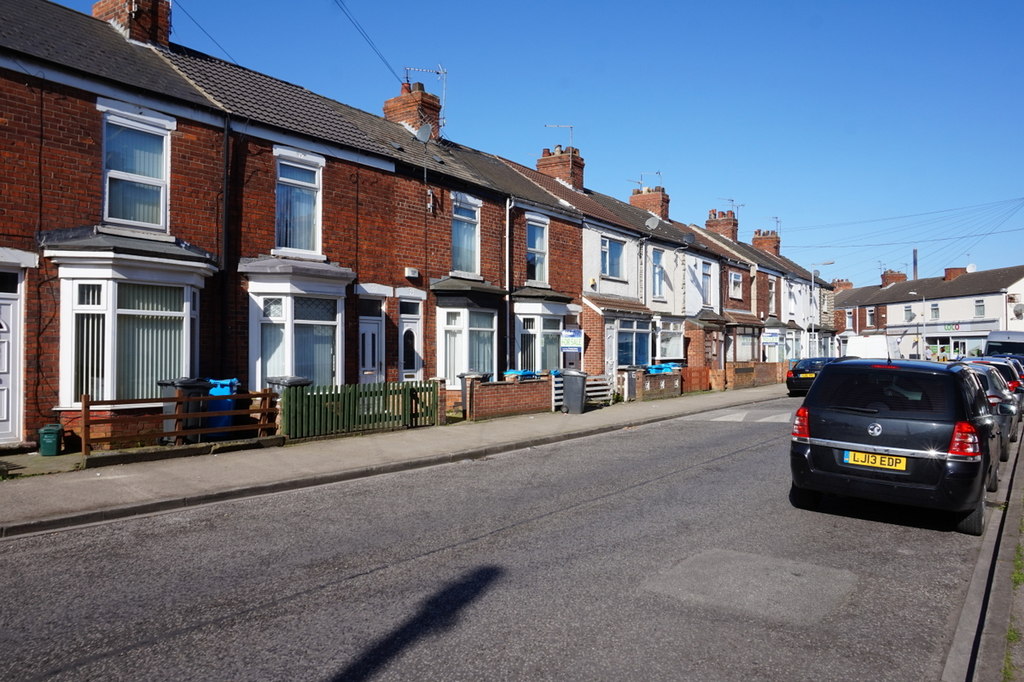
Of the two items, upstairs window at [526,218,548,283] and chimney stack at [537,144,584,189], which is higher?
chimney stack at [537,144,584,189]

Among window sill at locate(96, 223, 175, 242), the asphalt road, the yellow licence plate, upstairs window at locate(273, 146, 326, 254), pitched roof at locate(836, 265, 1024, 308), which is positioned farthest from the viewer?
pitched roof at locate(836, 265, 1024, 308)

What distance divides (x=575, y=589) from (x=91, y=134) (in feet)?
35.8

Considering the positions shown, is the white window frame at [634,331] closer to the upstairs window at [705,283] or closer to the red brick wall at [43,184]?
the upstairs window at [705,283]

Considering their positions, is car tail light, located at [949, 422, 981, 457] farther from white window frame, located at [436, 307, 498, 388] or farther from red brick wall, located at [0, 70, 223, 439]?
white window frame, located at [436, 307, 498, 388]

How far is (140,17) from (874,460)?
15.5 m

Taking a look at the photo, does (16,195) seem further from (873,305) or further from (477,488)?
(873,305)

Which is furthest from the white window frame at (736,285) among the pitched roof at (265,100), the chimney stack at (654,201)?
the pitched roof at (265,100)

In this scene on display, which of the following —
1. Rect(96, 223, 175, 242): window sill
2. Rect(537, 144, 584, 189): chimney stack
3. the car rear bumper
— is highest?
Rect(537, 144, 584, 189): chimney stack

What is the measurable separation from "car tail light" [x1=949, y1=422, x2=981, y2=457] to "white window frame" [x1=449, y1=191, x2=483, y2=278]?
13.3 metres

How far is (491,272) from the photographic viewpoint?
19.9 meters

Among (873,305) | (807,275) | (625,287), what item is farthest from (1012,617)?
(873,305)

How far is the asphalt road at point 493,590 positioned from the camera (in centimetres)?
412

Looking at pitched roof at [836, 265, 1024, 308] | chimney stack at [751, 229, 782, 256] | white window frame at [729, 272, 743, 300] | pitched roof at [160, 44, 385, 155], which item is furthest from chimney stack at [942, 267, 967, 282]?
pitched roof at [160, 44, 385, 155]

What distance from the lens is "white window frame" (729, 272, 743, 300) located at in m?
35.4
